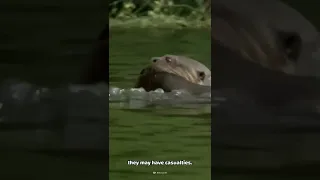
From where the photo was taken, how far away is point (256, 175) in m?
0.84

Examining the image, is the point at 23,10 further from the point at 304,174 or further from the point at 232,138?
the point at 304,174

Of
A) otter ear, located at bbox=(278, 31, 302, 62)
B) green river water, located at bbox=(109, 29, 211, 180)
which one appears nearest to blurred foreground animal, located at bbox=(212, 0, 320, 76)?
otter ear, located at bbox=(278, 31, 302, 62)

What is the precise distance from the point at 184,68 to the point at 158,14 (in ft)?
0.41

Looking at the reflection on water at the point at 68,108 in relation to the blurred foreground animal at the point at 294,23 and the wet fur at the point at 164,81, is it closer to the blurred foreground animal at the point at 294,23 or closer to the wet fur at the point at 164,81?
the wet fur at the point at 164,81

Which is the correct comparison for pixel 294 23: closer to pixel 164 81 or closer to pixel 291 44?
pixel 291 44

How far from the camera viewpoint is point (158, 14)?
834 mm

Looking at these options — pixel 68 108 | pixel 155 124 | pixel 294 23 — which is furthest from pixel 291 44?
pixel 68 108

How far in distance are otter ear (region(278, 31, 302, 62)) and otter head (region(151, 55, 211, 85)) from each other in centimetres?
17

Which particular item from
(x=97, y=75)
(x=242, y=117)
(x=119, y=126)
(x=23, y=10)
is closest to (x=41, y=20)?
(x=23, y=10)

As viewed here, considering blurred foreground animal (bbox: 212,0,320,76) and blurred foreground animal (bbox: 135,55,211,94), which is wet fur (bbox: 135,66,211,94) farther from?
blurred foreground animal (bbox: 212,0,320,76)

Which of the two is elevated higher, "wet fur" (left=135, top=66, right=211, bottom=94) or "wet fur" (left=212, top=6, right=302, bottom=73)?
"wet fur" (left=212, top=6, right=302, bottom=73)

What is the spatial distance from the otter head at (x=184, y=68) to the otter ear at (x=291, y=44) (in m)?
0.17

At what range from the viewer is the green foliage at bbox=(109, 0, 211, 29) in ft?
2.73

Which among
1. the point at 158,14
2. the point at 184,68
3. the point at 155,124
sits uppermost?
the point at 158,14
